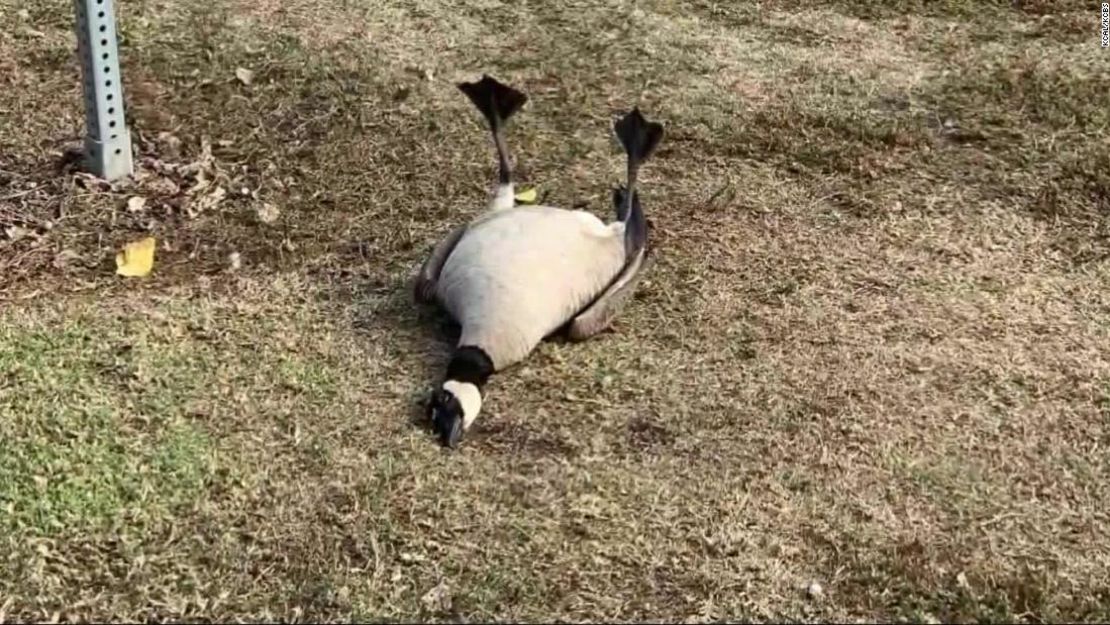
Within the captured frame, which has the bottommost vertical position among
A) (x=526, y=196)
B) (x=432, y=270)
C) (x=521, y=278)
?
(x=526, y=196)

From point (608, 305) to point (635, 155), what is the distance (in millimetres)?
430

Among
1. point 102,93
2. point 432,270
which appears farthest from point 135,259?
point 432,270

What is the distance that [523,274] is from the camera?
8.81ft

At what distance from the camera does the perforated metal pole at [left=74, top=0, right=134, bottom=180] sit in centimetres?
322

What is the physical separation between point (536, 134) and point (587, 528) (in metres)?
1.64

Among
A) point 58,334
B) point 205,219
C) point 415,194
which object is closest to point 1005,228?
point 415,194

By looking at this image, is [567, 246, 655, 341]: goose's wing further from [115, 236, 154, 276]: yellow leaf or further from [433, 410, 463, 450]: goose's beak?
[115, 236, 154, 276]: yellow leaf

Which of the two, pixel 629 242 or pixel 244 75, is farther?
pixel 244 75

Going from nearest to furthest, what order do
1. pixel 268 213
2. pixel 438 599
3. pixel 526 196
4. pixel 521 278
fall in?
pixel 438 599
pixel 521 278
pixel 268 213
pixel 526 196

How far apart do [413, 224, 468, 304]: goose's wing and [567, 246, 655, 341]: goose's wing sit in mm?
307

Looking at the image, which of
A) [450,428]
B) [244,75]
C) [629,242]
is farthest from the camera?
[244,75]

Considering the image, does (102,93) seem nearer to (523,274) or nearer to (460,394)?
(523,274)

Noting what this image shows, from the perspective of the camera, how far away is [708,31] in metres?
4.48

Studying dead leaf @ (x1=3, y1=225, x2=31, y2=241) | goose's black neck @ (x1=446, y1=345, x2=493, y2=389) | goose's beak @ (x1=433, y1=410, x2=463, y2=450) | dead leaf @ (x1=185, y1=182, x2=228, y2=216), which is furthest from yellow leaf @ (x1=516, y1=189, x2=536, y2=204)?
dead leaf @ (x1=3, y1=225, x2=31, y2=241)
